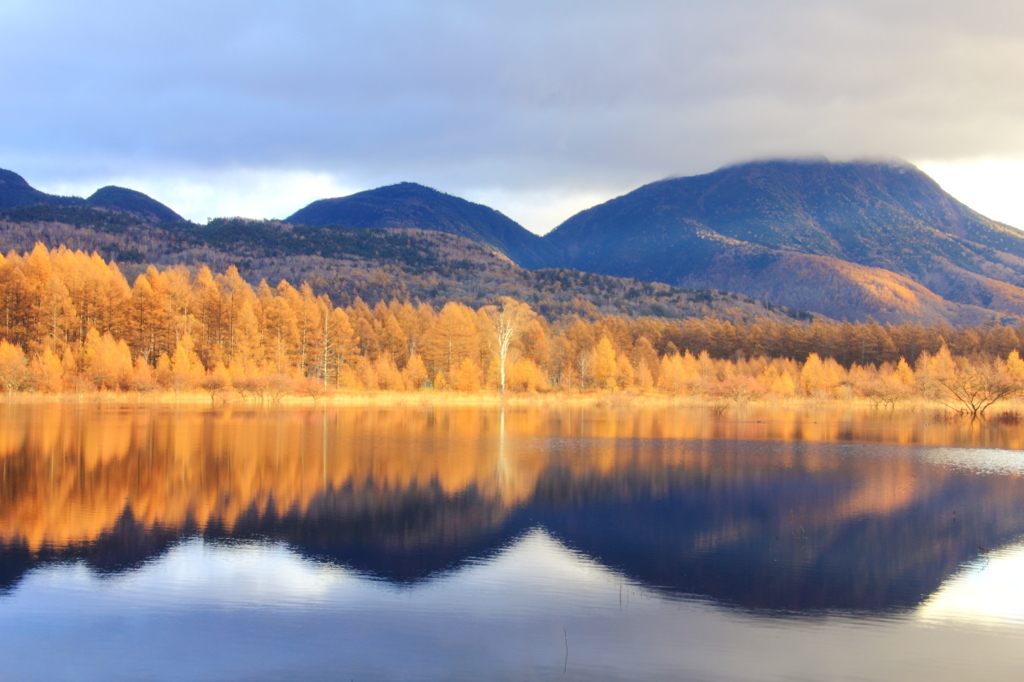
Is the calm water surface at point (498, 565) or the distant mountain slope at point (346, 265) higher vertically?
the distant mountain slope at point (346, 265)

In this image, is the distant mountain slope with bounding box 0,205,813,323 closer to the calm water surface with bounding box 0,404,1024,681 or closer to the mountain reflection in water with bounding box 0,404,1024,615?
the mountain reflection in water with bounding box 0,404,1024,615

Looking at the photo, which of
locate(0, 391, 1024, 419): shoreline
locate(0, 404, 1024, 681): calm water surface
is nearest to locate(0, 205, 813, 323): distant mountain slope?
locate(0, 391, 1024, 419): shoreline

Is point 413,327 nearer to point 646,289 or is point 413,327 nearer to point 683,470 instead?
point 683,470

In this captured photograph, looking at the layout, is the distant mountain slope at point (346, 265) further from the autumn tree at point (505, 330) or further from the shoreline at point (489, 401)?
the shoreline at point (489, 401)

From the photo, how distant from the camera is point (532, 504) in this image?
2078cm

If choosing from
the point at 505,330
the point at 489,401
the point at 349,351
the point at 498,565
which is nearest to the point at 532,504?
the point at 498,565

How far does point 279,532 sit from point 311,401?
1993 inches

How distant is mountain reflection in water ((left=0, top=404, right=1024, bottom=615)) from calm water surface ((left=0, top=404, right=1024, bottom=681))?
11 centimetres

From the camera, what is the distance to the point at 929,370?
7700 cm

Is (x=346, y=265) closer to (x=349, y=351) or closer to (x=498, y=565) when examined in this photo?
(x=349, y=351)

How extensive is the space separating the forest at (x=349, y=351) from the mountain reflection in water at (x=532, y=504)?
28379 mm

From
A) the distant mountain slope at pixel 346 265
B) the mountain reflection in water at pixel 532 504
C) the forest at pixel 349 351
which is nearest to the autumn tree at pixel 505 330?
the forest at pixel 349 351

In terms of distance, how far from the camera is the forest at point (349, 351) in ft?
217

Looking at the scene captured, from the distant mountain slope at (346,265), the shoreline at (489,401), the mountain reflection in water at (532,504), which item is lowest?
the shoreline at (489,401)
